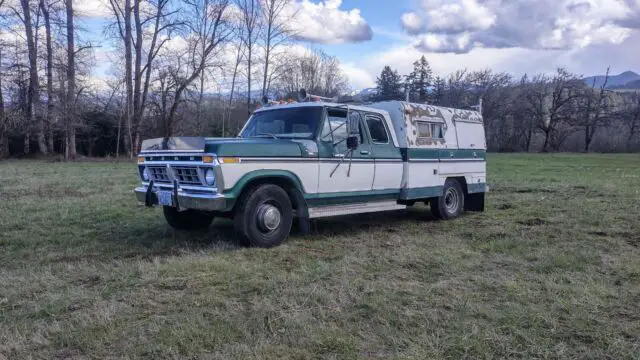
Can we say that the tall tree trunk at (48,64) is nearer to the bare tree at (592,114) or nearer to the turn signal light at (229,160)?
the turn signal light at (229,160)

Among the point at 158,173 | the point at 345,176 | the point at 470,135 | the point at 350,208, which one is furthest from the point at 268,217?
the point at 470,135

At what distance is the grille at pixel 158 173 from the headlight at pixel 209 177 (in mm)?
877

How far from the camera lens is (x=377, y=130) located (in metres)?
8.40

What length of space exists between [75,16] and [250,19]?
12.2m

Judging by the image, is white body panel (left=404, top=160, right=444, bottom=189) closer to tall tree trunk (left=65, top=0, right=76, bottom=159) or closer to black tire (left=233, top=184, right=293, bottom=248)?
black tire (left=233, top=184, right=293, bottom=248)

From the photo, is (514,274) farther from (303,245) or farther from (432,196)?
(432,196)

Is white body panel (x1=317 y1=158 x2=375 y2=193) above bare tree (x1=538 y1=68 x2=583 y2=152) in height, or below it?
below

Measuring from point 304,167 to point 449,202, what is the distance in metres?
4.18

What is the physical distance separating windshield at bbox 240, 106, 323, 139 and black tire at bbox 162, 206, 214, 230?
1452mm

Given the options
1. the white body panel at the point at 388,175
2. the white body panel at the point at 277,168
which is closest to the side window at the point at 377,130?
the white body panel at the point at 388,175

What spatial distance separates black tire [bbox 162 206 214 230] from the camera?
8.05 metres

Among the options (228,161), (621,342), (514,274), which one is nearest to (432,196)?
(514,274)

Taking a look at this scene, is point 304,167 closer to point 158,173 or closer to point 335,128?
point 335,128

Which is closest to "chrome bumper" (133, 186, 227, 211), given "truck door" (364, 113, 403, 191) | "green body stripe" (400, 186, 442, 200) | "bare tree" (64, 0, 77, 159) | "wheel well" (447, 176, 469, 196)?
"truck door" (364, 113, 403, 191)
